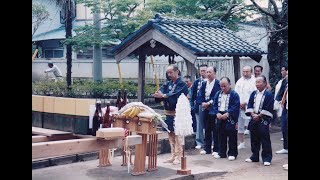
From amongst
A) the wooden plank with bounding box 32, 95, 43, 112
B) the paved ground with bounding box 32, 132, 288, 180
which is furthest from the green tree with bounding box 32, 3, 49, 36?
the paved ground with bounding box 32, 132, 288, 180

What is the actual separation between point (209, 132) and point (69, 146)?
4.15 meters

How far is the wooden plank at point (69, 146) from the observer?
17.2 feet

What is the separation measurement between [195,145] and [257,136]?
197cm

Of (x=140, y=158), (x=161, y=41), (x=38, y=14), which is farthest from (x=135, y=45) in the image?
(x=38, y=14)

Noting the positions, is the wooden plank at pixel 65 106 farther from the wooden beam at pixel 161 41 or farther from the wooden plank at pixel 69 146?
the wooden beam at pixel 161 41

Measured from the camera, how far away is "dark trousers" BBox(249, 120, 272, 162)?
26.3 ft

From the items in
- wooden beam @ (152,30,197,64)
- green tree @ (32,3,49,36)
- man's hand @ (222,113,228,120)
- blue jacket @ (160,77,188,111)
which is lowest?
man's hand @ (222,113,228,120)

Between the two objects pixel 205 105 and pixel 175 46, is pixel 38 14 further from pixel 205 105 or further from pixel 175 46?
pixel 205 105

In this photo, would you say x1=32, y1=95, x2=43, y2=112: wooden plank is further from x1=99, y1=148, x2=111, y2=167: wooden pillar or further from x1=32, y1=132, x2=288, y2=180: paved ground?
x1=99, y1=148, x2=111, y2=167: wooden pillar

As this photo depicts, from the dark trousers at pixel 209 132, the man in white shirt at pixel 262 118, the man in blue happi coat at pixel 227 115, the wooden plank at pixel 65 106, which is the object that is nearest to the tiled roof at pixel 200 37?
the man in blue happi coat at pixel 227 115

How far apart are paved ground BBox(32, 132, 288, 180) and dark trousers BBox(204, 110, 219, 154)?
1.79 feet

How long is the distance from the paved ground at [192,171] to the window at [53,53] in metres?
19.7
